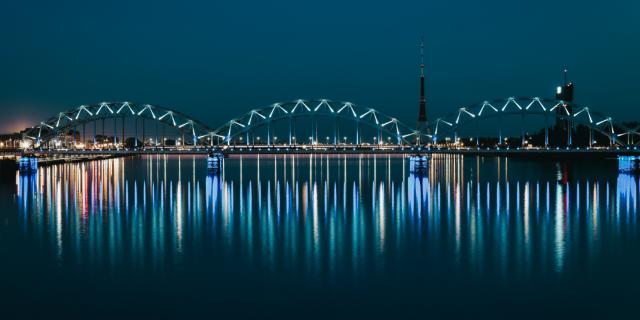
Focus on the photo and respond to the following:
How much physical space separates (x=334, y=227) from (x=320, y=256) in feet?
19.0

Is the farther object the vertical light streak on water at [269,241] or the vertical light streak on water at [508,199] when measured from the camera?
the vertical light streak on water at [508,199]

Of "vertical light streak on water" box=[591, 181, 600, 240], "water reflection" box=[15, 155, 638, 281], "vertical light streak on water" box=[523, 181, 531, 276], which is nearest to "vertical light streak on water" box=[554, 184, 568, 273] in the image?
"water reflection" box=[15, 155, 638, 281]

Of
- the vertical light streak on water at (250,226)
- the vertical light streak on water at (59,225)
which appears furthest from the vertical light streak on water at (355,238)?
the vertical light streak on water at (59,225)

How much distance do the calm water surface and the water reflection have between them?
0.08 meters

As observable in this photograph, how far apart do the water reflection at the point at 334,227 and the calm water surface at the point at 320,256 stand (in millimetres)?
76

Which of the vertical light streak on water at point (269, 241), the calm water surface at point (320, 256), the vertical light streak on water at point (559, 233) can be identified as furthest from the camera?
the vertical light streak on water at point (269, 241)

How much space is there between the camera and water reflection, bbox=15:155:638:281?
59.4 ft

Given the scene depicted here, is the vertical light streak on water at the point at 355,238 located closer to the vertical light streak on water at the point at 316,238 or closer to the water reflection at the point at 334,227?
the water reflection at the point at 334,227

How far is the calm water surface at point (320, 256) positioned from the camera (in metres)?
13.8

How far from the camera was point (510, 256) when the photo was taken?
18.7m

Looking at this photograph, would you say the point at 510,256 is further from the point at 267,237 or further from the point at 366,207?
the point at 366,207

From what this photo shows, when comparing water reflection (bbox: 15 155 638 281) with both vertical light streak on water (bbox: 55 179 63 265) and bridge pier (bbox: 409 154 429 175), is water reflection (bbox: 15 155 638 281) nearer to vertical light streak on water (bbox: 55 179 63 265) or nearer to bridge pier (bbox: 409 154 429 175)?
vertical light streak on water (bbox: 55 179 63 265)

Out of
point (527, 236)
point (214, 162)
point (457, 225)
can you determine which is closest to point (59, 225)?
point (457, 225)

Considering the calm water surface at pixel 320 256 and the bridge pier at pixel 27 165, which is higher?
the bridge pier at pixel 27 165
